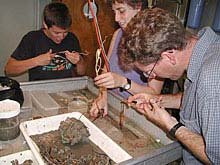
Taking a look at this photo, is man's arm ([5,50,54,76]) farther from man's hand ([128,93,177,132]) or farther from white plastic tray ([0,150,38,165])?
white plastic tray ([0,150,38,165])

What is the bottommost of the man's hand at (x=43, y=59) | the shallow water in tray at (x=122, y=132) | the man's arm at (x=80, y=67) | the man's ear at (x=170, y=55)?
the shallow water in tray at (x=122, y=132)

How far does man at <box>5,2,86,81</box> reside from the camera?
6.07 feet

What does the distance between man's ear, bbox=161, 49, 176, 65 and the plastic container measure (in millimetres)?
649

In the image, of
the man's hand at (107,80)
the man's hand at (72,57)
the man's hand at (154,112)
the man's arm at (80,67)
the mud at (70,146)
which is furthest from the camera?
the man's arm at (80,67)

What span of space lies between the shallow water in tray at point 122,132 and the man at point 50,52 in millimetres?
466

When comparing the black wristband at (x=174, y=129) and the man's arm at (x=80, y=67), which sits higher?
the black wristband at (x=174, y=129)

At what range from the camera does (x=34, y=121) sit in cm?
116

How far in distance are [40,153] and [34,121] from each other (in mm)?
208

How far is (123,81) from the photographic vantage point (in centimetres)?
146

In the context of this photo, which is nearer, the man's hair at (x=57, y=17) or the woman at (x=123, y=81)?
the woman at (x=123, y=81)

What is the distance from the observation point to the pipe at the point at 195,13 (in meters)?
2.10

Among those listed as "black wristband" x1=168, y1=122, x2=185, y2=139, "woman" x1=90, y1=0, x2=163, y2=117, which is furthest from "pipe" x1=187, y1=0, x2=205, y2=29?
"black wristband" x1=168, y1=122, x2=185, y2=139

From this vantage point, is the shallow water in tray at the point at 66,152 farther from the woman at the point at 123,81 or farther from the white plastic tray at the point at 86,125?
the woman at the point at 123,81

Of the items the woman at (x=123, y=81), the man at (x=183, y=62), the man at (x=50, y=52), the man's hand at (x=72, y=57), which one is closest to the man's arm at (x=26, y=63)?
the man at (x=50, y=52)
